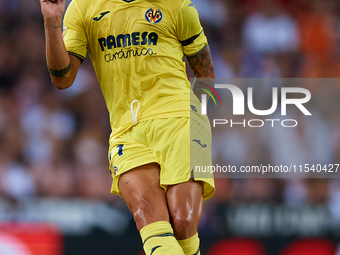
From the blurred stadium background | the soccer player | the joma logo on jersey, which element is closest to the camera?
the soccer player

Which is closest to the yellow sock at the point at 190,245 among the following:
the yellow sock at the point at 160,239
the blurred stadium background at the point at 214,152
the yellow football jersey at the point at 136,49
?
the yellow sock at the point at 160,239

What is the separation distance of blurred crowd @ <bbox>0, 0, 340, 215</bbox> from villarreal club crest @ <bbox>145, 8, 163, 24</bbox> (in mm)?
2132

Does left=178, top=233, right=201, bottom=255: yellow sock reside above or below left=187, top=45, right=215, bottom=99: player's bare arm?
below

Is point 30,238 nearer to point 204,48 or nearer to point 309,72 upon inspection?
point 204,48

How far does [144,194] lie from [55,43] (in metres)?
0.93

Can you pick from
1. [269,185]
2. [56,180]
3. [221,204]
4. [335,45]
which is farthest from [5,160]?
[335,45]

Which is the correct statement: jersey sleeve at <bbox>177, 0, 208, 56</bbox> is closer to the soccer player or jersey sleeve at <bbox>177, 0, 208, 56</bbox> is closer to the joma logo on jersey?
the soccer player

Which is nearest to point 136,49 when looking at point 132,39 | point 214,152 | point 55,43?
point 132,39

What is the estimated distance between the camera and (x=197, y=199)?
237cm

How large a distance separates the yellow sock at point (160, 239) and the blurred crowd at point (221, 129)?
2.07 m

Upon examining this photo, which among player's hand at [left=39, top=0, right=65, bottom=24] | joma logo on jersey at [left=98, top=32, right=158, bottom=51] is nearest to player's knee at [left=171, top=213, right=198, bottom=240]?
joma logo on jersey at [left=98, top=32, right=158, bottom=51]

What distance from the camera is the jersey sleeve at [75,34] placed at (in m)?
2.64

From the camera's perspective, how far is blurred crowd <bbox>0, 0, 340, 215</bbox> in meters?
4.79

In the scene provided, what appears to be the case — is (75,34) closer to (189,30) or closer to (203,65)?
(189,30)
